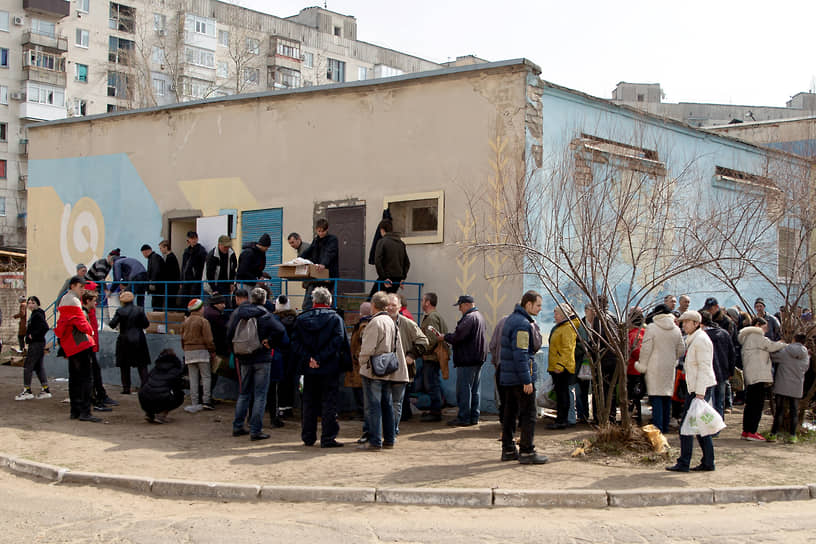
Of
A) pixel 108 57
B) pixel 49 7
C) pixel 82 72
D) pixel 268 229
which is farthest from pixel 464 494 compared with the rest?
pixel 108 57

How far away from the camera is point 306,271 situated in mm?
13055

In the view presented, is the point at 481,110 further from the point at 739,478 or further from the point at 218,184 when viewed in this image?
the point at 739,478

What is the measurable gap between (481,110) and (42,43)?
4723cm

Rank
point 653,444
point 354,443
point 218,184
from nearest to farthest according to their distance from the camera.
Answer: point 653,444 → point 354,443 → point 218,184

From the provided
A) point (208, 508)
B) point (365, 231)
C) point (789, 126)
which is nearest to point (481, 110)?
point (365, 231)

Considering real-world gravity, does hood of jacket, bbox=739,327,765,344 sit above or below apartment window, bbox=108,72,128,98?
below

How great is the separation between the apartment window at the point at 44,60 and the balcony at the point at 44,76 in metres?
0.32

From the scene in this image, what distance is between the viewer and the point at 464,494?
778 cm

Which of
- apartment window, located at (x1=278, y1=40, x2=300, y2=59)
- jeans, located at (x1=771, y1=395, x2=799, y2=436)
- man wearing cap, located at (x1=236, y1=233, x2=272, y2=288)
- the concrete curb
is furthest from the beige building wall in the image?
apartment window, located at (x1=278, y1=40, x2=300, y2=59)

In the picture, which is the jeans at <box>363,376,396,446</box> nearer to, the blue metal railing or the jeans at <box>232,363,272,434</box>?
the jeans at <box>232,363,272,434</box>

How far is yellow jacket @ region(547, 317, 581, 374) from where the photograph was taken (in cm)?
1165

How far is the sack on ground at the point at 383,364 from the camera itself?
9.85 m

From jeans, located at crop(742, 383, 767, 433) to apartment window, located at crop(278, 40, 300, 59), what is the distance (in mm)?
51081

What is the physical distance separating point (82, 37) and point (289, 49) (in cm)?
1387
